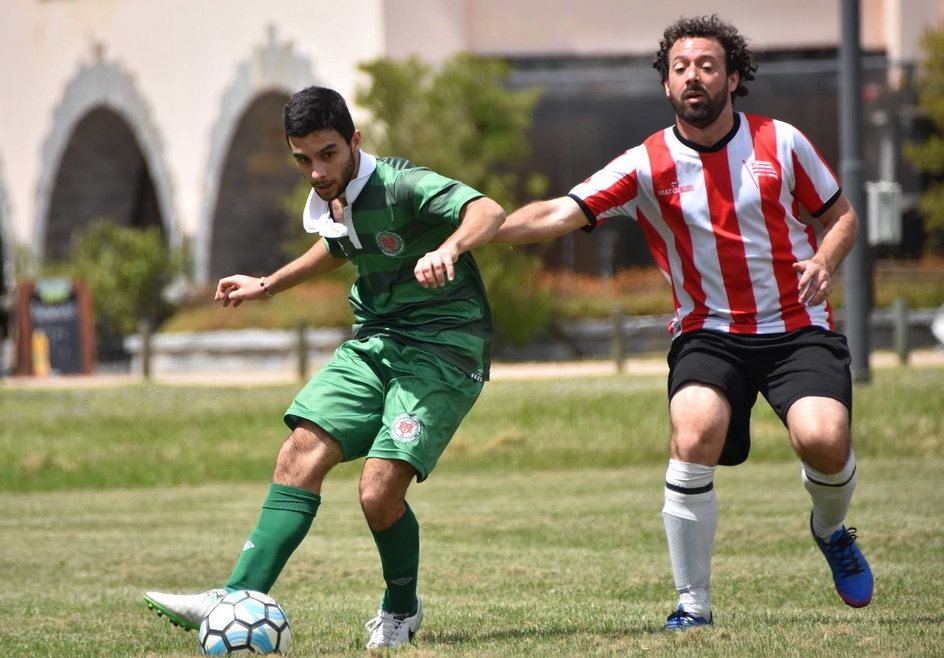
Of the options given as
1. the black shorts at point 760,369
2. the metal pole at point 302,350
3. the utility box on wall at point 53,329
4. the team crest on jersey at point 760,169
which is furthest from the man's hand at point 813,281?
the utility box on wall at point 53,329

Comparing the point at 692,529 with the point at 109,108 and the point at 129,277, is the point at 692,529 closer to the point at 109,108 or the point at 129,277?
the point at 129,277

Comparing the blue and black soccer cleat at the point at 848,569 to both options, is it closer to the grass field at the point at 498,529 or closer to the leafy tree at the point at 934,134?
the grass field at the point at 498,529

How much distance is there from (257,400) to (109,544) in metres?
7.92

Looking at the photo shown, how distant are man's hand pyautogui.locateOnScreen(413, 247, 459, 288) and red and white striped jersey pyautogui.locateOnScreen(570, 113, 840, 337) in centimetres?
65

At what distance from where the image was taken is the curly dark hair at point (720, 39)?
569cm

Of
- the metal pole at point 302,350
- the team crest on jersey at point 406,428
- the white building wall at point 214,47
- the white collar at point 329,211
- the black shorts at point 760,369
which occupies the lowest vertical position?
the metal pole at point 302,350

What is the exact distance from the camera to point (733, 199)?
5.59 metres

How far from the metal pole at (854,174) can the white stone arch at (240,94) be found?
13.1 m

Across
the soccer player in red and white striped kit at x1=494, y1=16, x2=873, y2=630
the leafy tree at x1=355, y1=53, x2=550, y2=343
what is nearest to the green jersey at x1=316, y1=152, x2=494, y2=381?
the soccer player in red and white striped kit at x1=494, y1=16, x2=873, y2=630

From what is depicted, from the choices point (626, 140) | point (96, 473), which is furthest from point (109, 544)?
point (626, 140)

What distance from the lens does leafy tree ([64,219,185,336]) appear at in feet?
100

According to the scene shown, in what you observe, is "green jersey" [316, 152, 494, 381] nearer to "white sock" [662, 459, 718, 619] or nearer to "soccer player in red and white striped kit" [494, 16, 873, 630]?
"soccer player in red and white striped kit" [494, 16, 873, 630]

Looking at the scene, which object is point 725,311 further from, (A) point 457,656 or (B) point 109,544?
(B) point 109,544

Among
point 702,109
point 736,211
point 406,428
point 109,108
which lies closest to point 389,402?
point 406,428
